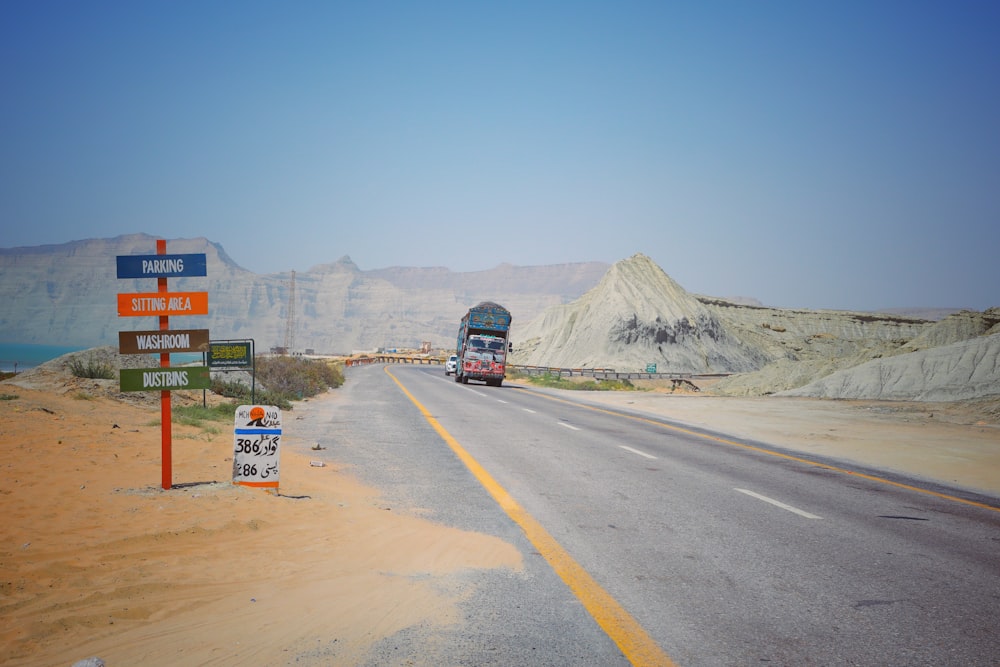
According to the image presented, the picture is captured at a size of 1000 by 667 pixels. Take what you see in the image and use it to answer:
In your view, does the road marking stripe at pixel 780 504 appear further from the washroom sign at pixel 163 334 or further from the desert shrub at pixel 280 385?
the desert shrub at pixel 280 385

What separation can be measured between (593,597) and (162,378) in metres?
5.55

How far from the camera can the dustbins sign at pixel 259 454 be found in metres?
7.69

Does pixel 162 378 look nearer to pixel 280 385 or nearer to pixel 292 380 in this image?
pixel 280 385

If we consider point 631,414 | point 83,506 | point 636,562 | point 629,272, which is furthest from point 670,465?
point 629,272

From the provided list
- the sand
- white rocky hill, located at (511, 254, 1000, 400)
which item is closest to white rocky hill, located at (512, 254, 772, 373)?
white rocky hill, located at (511, 254, 1000, 400)

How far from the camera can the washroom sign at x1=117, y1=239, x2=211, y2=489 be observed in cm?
736

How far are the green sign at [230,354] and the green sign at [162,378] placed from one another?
1044 centimetres

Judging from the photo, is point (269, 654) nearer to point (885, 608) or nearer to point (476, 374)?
point (885, 608)

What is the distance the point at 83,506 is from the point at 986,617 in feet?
26.5

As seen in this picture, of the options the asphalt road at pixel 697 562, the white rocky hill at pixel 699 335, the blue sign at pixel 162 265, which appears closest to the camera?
the asphalt road at pixel 697 562

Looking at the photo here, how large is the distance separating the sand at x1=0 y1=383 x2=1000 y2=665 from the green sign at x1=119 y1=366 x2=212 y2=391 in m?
1.22

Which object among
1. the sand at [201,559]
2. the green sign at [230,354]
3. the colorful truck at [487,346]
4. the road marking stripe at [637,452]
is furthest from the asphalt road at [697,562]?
the colorful truck at [487,346]

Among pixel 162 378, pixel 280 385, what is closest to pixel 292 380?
pixel 280 385

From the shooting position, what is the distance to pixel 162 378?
748 centimetres
